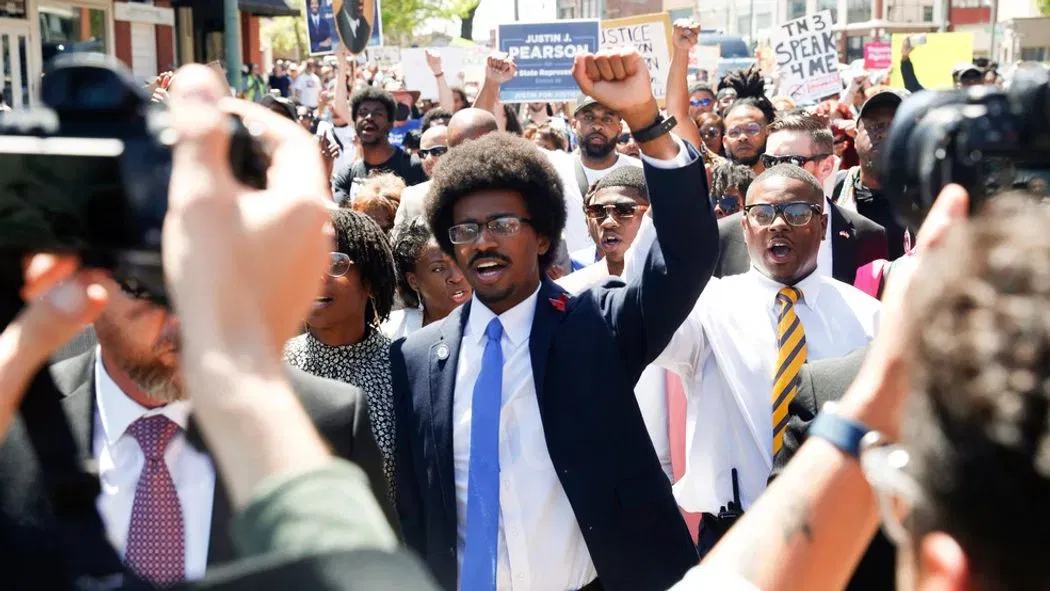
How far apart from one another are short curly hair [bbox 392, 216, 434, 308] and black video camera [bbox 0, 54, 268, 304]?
3.59 metres

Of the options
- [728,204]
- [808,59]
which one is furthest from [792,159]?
[808,59]

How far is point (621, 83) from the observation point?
339 centimetres

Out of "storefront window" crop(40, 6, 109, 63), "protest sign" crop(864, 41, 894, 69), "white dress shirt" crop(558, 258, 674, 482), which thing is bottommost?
"white dress shirt" crop(558, 258, 674, 482)

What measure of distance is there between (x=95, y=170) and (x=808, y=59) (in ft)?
39.4

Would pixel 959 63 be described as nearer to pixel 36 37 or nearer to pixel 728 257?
pixel 728 257

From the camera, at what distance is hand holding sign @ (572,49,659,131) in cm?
334

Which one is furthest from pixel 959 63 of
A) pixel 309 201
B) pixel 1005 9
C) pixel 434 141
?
pixel 1005 9

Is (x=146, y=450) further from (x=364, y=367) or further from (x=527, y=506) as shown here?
(x=364, y=367)

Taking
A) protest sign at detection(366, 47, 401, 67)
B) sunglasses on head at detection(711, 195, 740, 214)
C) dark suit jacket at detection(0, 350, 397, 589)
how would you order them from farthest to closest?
Result: protest sign at detection(366, 47, 401, 67)
sunglasses on head at detection(711, 195, 740, 214)
dark suit jacket at detection(0, 350, 397, 589)

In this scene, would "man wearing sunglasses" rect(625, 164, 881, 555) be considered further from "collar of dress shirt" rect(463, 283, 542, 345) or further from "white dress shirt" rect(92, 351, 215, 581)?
"white dress shirt" rect(92, 351, 215, 581)

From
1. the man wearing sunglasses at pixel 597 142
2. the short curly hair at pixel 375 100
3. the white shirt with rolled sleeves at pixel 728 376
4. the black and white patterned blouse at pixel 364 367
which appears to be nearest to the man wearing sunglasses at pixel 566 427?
the black and white patterned blouse at pixel 364 367

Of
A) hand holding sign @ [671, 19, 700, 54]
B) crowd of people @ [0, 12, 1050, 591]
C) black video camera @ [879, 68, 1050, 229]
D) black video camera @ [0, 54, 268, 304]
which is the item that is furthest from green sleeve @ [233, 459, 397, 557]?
hand holding sign @ [671, 19, 700, 54]

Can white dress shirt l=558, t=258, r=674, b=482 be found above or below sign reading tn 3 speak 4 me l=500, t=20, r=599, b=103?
below

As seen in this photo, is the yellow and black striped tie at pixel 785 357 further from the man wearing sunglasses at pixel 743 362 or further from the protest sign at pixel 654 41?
the protest sign at pixel 654 41
